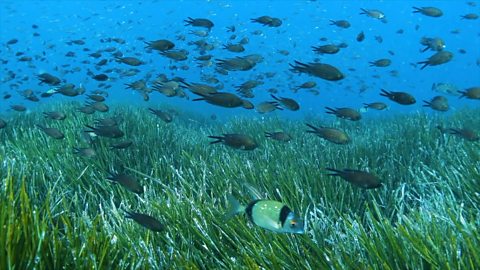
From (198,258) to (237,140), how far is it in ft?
6.52

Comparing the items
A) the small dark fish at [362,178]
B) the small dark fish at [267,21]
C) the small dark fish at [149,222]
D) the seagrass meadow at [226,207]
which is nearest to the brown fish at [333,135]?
the seagrass meadow at [226,207]

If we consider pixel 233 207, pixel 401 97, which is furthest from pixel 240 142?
pixel 401 97

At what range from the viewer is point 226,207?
480 centimetres

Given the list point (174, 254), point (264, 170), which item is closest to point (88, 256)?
point (174, 254)

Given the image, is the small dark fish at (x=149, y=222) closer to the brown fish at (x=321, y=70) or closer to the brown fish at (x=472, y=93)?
the brown fish at (x=321, y=70)

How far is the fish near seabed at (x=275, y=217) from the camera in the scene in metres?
3.13

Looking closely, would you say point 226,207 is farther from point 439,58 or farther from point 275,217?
point 439,58

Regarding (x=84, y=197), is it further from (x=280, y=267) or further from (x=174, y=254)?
(x=280, y=267)

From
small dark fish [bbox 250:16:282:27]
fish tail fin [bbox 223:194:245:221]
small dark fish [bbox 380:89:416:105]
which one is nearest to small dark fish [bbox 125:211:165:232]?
fish tail fin [bbox 223:194:245:221]

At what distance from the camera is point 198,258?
151 inches

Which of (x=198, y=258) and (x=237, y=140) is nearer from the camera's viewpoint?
(x=198, y=258)

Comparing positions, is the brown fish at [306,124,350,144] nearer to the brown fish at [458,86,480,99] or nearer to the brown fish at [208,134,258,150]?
the brown fish at [208,134,258,150]

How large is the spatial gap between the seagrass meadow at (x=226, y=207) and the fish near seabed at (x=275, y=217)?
0.24m

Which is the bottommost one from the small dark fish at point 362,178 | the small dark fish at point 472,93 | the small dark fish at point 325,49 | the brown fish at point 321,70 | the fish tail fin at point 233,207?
the small dark fish at point 472,93
